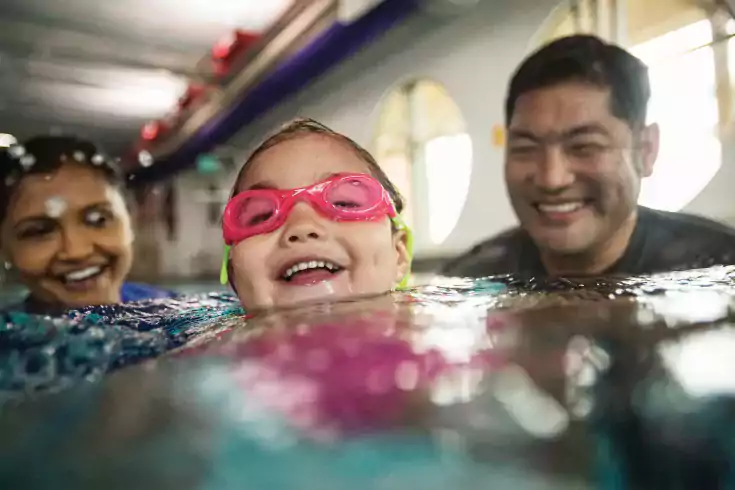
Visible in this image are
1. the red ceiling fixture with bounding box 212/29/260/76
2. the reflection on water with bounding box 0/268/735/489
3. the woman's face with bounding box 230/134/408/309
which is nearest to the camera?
the reflection on water with bounding box 0/268/735/489

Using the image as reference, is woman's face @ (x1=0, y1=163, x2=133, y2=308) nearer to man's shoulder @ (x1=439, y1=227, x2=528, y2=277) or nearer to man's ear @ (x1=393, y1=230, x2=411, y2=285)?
man's ear @ (x1=393, y1=230, x2=411, y2=285)

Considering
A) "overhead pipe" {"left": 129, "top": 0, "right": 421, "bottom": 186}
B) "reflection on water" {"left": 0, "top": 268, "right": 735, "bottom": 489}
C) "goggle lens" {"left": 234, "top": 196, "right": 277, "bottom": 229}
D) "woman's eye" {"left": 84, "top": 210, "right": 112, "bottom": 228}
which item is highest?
"overhead pipe" {"left": 129, "top": 0, "right": 421, "bottom": 186}

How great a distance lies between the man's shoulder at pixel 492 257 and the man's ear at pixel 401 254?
490 mm

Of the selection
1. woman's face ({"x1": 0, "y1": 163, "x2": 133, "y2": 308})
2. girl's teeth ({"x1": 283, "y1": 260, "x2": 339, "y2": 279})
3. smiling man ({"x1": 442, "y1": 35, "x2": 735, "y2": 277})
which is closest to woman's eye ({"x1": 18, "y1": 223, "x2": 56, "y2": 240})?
woman's face ({"x1": 0, "y1": 163, "x2": 133, "y2": 308})

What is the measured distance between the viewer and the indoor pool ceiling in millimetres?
2234

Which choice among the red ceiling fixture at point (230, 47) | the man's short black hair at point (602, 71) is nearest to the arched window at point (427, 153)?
the red ceiling fixture at point (230, 47)

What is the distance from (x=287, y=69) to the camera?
2123 mm

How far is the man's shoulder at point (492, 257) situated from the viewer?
1.63 m

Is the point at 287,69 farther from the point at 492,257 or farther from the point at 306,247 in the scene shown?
the point at 306,247

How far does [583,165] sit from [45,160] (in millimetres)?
1323

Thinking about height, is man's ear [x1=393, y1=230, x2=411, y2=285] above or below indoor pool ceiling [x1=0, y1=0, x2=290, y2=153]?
below

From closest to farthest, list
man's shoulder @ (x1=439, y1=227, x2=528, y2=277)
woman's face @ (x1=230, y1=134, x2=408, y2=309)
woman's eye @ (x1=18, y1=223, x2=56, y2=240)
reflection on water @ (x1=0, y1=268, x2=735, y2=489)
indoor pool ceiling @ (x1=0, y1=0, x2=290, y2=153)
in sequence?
reflection on water @ (x1=0, y1=268, x2=735, y2=489) → woman's face @ (x1=230, y1=134, x2=408, y2=309) → woman's eye @ (x1=18, y1=223, x2=56, y2=240) → man's shoulder @ (x1=439, y1=227, x2=528, y2=277) → indoor pool ceiling @ (x1=0, y1=0, x2=290, y2=153)

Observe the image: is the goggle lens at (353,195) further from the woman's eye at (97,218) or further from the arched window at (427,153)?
the arched window at (427,153)

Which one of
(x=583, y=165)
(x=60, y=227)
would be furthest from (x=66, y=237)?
(x=583, y=165)
